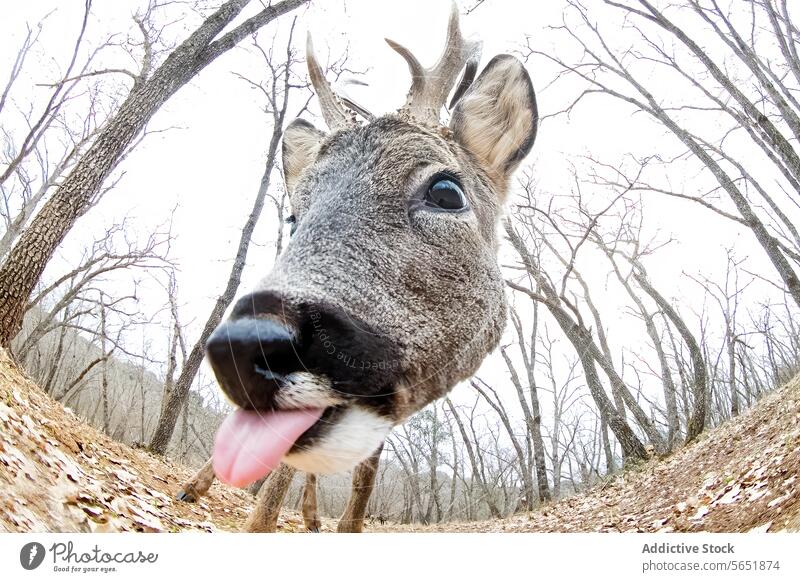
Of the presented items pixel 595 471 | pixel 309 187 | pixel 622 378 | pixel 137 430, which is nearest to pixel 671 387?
pixel 622 378

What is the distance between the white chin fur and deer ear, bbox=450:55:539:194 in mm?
942

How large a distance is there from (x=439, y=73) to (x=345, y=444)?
4.14ft

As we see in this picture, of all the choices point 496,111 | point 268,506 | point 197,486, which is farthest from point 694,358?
point 197,486

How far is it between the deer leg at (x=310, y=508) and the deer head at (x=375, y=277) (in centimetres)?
61

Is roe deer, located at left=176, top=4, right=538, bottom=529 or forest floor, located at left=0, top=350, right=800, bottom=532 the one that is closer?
roe deer, located at left=176, top=4, right=538, bottom=529

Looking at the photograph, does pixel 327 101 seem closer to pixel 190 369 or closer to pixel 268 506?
pixel 190 369

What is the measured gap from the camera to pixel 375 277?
111 cm

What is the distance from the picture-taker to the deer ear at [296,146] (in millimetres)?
1677

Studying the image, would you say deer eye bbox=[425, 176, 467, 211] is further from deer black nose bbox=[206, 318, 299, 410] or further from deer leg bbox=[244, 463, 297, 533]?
deer leg bbox=[244, 463, 297, 533]

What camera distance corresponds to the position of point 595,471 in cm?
168

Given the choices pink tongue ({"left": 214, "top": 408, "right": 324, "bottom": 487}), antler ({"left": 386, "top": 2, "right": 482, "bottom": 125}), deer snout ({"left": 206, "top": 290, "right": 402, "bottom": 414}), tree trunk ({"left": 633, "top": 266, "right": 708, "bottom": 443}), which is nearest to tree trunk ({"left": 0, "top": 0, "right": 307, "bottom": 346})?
antler ({"left": 386, "top": 2, "right": 482, "bottom": 125})

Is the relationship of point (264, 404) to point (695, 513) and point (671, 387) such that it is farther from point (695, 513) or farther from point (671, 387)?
point (671, 387)

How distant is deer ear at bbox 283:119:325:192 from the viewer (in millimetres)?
1677
